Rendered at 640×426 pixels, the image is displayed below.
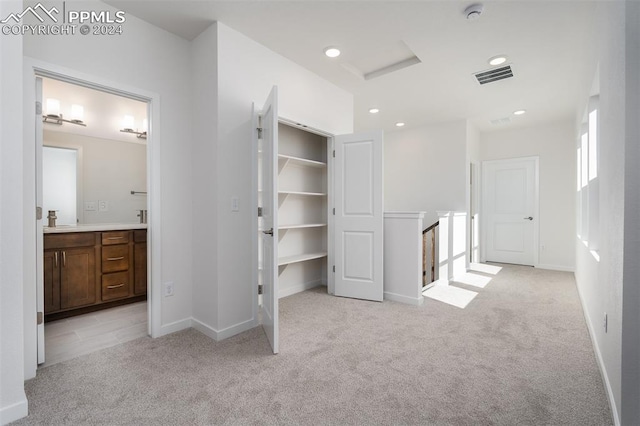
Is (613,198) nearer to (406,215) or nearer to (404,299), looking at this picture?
(406,215)

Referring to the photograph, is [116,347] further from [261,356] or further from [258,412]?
[258,412]

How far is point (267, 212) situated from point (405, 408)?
1.69 metres

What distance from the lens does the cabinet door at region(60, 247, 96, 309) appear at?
3.08m

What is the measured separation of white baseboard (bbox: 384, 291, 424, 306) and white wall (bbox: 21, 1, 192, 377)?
2165 millimetres

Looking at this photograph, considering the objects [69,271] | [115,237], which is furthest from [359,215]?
[69,271]

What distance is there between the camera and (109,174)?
167 inches

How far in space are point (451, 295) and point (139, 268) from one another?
3.75 meters

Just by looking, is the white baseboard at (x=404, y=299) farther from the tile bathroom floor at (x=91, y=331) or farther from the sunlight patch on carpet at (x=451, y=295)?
the tile bathroom floor at (x=91, y=331)

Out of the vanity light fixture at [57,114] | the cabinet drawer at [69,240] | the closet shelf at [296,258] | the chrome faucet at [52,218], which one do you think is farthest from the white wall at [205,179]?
the chrome faucet at [52,218]

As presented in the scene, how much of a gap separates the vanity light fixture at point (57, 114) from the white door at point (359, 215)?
3.09 metres

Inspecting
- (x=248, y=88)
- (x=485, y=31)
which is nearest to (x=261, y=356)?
(x=248, y=88)

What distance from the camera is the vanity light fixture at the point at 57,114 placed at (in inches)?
135

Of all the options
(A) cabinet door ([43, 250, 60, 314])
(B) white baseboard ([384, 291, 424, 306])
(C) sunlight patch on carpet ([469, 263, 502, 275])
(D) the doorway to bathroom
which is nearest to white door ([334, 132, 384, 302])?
(B) white baseboard ([384, 291, 424, 306])

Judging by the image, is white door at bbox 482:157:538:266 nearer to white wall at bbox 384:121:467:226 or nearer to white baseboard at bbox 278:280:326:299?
white wall at bbox 384:121:467:226
